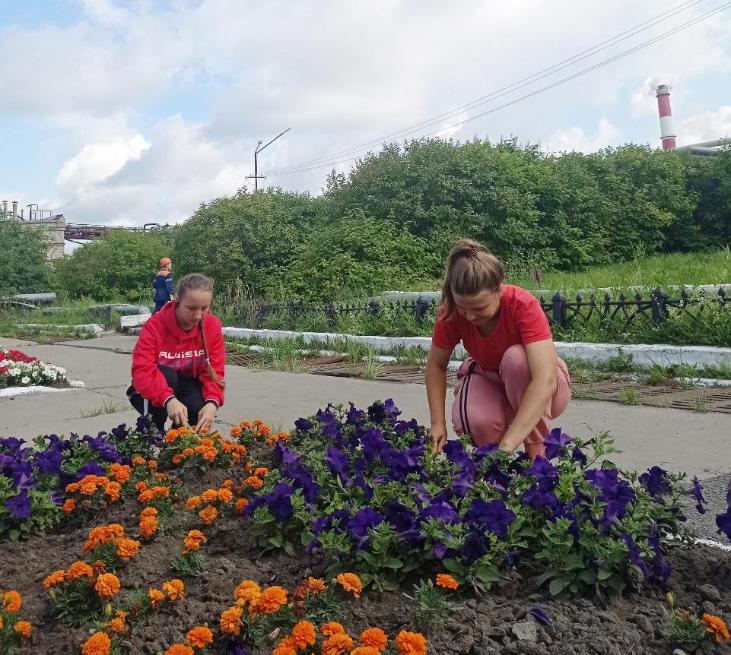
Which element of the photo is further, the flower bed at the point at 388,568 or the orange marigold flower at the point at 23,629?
the orange marigold flower at the point at 23,629

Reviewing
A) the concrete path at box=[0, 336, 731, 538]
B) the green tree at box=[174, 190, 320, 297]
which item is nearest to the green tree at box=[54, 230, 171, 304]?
the green tree at box=[174, 190, 320, 297]

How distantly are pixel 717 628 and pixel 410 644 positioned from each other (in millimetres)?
717

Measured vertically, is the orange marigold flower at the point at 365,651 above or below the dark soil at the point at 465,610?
above

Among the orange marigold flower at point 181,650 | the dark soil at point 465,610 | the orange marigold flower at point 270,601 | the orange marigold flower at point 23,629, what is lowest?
the dark soil at point 465,610

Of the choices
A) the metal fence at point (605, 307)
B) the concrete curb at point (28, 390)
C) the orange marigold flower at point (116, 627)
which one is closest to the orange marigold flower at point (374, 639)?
the orange marigold flower at point (116, 627)

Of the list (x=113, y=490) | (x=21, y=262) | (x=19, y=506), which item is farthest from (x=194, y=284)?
(x=21, y=262)

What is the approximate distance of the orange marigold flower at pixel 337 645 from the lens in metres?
1.81

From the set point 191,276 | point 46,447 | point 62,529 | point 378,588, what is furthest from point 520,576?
point 191,276

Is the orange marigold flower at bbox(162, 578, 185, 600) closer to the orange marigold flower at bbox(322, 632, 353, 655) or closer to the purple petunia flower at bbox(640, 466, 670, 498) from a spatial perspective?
the orange marigold flower at bbox(322, 632, 353, 655)

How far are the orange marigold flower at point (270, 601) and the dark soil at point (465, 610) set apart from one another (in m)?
0.10

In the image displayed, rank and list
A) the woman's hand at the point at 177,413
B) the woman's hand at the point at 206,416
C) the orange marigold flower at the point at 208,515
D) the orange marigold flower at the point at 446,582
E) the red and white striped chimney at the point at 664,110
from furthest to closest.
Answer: the red and white striped chimney at the point at 664,110 < the woman's hand at the point at 206,416 < the woman's hand at the point at 177,413 < the orange marigold flower at the point at 208,515 < the orange marigold flower at the point at 446,582

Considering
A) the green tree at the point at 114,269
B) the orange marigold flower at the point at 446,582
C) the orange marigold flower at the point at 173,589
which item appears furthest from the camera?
the green tree at the point at 114,269

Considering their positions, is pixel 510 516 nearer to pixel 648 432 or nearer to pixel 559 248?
pixel 648 432

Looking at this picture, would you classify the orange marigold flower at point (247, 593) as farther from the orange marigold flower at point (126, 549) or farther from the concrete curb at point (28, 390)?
the concrete curb at point (28, 390)
